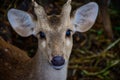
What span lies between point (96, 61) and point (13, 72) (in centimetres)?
160

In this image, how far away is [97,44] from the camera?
6809mm

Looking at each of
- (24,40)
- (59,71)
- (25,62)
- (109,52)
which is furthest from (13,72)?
(109,52)

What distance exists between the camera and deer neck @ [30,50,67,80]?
15.7 feet

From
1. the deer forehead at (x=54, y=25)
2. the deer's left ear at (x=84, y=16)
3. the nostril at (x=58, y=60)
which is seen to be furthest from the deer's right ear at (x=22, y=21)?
the nostril at (x=58, y=60)

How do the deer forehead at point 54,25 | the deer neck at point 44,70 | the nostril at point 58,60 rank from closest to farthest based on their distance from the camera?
1. the nostril at point 58,60
2. the deer forehead at point 54,25
3. the deer neck at point 44,70

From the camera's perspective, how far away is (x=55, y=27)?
4.61 metres

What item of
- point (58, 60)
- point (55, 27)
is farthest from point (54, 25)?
point (58, 60)

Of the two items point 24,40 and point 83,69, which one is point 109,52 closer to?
point 83,69

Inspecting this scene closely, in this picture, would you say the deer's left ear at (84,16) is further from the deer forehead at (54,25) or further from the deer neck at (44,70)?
the deer neck at (44,70)

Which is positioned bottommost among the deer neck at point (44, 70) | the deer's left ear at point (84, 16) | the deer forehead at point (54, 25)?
the deer neck at point (44, 70)

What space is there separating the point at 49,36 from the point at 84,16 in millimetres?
631

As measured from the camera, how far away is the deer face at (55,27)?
177 inches

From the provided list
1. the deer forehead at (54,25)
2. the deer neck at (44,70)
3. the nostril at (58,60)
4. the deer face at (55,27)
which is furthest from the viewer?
the deer neck at (44,70)

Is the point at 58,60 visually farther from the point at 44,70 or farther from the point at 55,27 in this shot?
the point at 44,70
